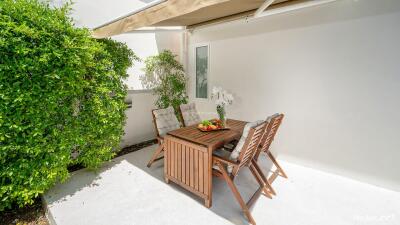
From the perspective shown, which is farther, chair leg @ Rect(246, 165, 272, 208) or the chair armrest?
chair leg @ Rect(246, 165, 272, 208)

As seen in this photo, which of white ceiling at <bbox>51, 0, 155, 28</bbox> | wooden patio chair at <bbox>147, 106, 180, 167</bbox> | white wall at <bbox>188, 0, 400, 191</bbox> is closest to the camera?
white wall at <bbox>188, 0, 400, 191</bbox>

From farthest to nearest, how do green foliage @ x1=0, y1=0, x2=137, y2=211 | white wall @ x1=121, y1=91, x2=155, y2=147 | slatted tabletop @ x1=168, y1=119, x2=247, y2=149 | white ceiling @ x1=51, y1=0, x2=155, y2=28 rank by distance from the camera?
white wall @ x1=121, y1=91, x2=155, y2=147 → white ceiling @ x1=51, y1=0, x2=155, y2=28 → slatted tabletop @ x1=168, y1=119, x2=247, y2=149 → green foliage @ x1=0, y1=0, x2=137, y2=211

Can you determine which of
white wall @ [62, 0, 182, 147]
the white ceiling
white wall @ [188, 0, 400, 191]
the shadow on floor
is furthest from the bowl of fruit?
the white ceiling

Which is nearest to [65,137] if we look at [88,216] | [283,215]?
[88,216]

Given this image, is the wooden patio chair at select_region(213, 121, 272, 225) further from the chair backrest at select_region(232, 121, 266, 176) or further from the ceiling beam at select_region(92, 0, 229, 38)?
the ceiling beam at select_region(92, 0, 229, 38)

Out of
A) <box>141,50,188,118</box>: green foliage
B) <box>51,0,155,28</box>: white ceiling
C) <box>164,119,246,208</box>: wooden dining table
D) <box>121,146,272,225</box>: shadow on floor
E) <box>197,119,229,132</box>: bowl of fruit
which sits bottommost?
<box>121,146,272,225</box>: shadow on floor

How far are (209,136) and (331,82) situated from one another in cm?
274

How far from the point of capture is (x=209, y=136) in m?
3.34

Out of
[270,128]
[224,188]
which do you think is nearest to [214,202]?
[224,188]

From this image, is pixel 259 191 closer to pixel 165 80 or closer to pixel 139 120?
pixel 139 120

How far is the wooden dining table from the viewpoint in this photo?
2.87m

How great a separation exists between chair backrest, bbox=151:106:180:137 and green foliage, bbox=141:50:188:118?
144cm

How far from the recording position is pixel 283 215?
2764 millimetres

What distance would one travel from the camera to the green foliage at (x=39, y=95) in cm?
243
